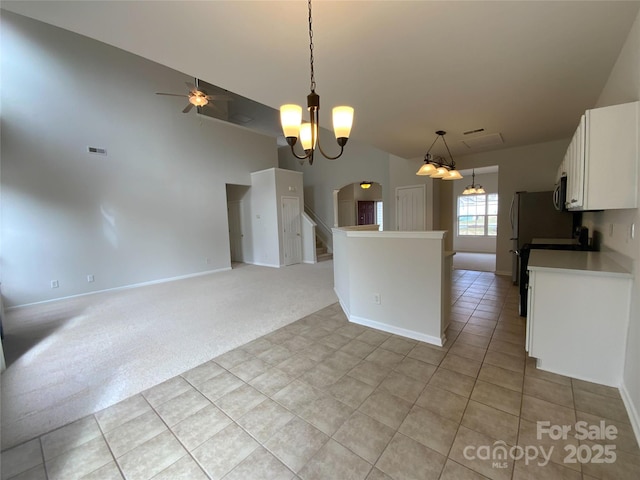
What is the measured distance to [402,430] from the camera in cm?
161

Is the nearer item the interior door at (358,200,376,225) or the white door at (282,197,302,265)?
the white door at (282,197,302,265)

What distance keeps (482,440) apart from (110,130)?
278 inches

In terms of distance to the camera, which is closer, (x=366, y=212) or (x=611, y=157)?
(x=611, y=157)

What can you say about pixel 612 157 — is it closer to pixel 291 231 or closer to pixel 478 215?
pixel 291 231

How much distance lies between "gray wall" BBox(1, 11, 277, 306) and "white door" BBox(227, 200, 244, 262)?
1.37 m

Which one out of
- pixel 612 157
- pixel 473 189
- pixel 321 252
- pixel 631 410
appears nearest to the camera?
pixel 631 410

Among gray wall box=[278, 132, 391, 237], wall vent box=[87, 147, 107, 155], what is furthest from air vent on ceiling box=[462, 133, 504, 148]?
wall vent box=[87, 147, 107, 155]

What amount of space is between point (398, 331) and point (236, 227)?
21.6 ft

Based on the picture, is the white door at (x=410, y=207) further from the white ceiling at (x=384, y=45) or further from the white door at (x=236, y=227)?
the white door at (x=236, y=227)

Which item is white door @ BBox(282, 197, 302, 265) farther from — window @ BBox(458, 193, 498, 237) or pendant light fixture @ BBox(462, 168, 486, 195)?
window @ BBox(458, 193, 498, 237)

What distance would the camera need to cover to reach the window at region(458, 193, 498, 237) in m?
8.54

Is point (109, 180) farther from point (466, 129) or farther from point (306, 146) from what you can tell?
point (466, 129)

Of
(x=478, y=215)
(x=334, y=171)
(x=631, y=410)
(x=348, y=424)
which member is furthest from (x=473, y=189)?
(x=348, y=424)

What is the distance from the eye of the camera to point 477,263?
6.92 metres
